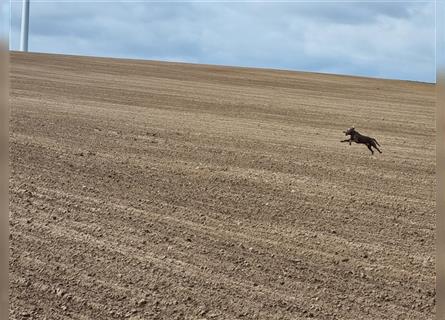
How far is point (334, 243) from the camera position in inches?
238

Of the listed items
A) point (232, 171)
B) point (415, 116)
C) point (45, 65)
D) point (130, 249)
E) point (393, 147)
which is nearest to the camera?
point (130, 249)

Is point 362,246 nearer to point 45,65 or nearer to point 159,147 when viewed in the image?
point 159,147

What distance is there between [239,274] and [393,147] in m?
6.65

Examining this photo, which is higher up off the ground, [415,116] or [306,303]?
[415,116]

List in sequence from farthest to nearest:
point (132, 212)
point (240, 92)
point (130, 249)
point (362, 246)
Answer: point (240, 92) < point (132, 212) < point (362, 246) < point (130, 249)

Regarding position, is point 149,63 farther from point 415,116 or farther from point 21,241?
point 21,241

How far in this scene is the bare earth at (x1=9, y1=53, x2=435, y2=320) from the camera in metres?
4.85

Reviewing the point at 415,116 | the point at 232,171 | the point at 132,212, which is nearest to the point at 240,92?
the point at 415,116

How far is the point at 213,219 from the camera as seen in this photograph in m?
6.49

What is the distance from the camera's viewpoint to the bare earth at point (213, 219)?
485 cm

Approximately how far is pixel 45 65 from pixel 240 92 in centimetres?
957

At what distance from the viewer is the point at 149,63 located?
1262 inches

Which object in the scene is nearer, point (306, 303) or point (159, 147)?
point (306, 303)

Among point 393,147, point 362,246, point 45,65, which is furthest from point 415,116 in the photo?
point 45,65
